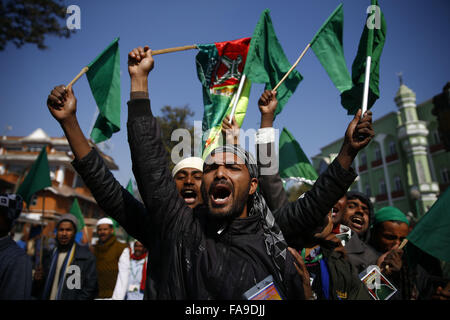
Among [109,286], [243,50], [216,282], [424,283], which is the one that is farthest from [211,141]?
[109,286]

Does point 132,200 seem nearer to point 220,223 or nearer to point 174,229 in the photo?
point 174,229

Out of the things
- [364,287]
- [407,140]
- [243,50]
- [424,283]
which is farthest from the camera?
[407,140]

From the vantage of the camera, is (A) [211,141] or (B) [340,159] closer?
(B) [340,159]

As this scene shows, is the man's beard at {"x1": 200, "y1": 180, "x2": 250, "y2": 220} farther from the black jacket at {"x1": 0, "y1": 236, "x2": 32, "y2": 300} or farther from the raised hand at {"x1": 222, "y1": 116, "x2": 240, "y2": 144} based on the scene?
the black jacket at {"x1": 0, "y1": 236, "x2": 32, "y2": 300}

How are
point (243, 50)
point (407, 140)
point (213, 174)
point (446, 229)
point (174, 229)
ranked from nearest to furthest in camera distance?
point (174, 229) → point (213, 174) → point (446, 229) → point (243, 50) → point (407, 140)

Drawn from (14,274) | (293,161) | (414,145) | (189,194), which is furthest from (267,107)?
(414,145)

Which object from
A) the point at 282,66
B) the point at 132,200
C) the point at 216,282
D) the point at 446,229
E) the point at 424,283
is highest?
the point at 282,66

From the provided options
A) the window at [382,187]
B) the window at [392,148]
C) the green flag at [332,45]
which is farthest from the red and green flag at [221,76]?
the window at [382,187]

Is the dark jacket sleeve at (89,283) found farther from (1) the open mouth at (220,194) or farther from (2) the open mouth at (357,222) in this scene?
(2) the open mouth at (357,222)

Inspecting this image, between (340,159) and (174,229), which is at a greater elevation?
(340,159)

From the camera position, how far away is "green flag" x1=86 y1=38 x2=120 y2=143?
130 inches

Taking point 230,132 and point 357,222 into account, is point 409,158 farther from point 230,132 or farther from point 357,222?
point 230,132

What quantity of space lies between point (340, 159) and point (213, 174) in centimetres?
79

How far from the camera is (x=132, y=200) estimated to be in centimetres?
182
